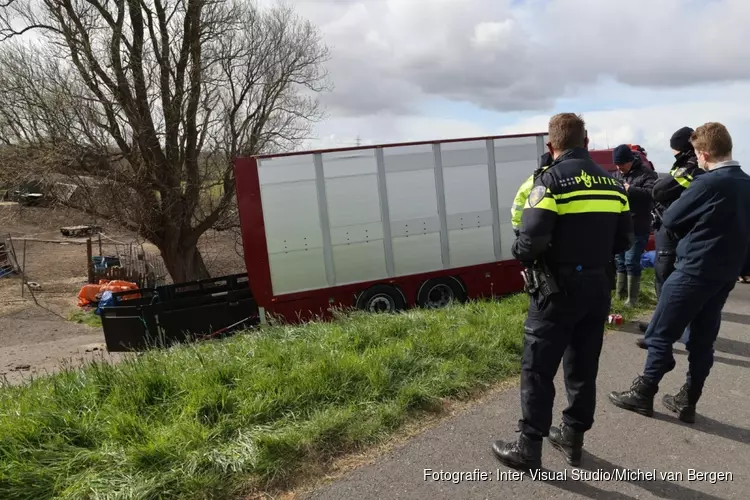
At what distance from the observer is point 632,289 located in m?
6.20

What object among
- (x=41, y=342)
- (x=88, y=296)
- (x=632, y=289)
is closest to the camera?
(x=632, y=289)

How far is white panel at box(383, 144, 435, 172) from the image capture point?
7875 millimetres

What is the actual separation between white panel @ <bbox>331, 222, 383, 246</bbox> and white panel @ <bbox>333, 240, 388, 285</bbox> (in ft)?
0.20

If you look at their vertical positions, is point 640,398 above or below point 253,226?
below

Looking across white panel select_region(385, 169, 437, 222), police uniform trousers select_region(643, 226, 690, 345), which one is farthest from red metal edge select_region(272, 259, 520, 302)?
police uniform trousers select_region(643, 226, 690, 345)

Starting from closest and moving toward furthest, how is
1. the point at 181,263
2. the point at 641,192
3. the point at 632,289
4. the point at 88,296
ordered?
the point at 641,192
the point at 632,289
the point at 181,263
the point at 88,296

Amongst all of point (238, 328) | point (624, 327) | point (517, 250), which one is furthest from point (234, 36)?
point (517, 250)

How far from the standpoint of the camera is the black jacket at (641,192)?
5.78 m

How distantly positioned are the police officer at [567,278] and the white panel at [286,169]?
5.06m

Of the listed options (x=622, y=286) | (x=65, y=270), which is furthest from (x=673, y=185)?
(x=65, y=270)

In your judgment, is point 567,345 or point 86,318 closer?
point 567,345

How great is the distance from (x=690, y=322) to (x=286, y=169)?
5.46 m

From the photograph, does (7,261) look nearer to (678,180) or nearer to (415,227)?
(415,227)

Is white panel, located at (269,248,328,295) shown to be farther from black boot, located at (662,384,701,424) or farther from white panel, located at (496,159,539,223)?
black boot, located at (662,384,701,424)
